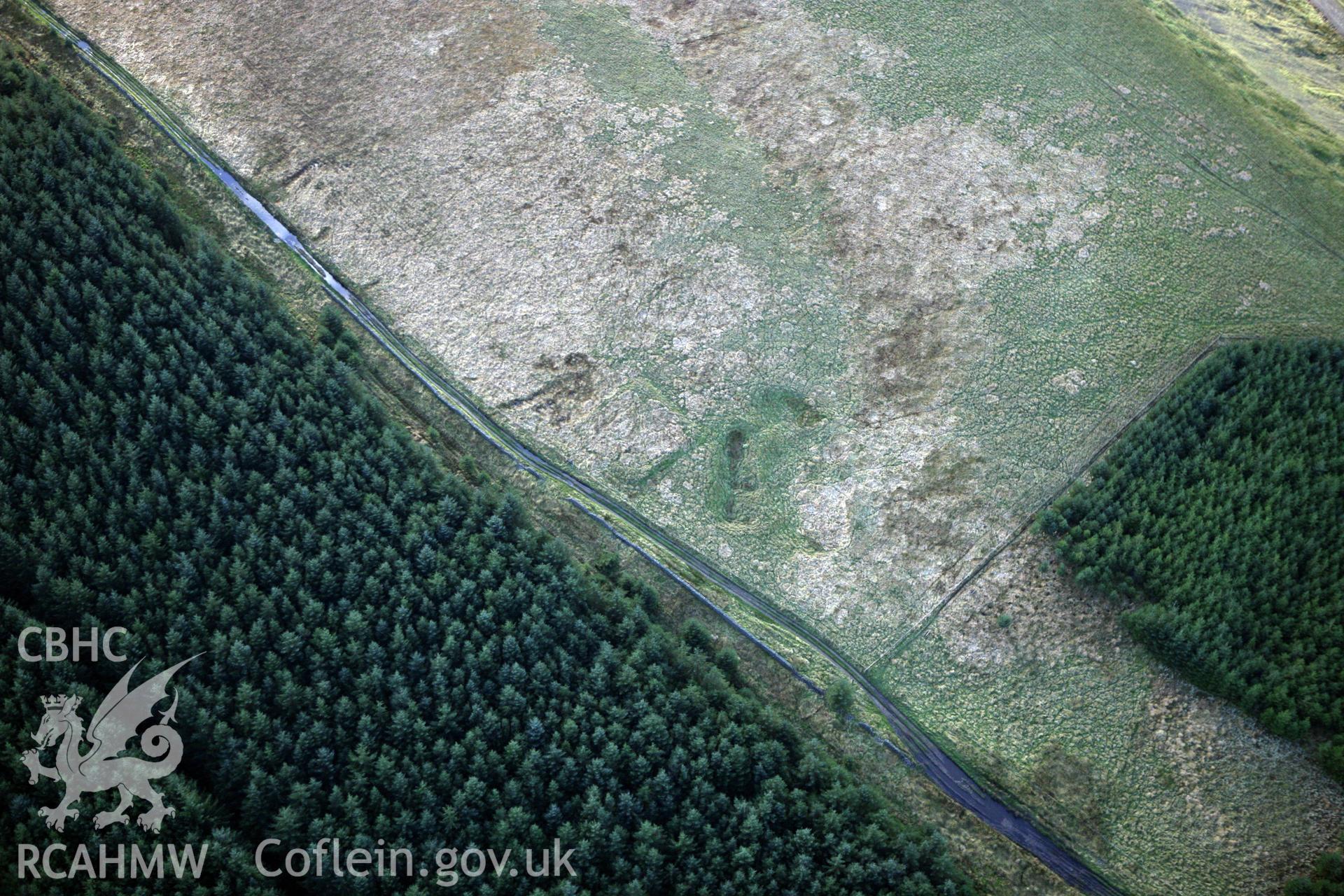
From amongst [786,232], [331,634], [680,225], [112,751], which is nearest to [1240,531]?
[786,232]

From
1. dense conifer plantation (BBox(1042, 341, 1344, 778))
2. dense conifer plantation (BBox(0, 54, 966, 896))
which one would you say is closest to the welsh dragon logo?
dense conifer plantation (BBox(0, 54, 966, 896))

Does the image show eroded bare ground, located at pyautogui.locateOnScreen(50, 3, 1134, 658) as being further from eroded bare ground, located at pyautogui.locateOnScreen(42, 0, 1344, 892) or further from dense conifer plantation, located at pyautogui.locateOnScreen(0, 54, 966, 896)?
dense conifer plantation, located at pyautogui.locateOnScreen(0, 54, 966, 896)

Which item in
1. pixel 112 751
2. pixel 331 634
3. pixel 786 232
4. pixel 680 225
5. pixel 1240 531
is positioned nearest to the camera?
pixel 112 751

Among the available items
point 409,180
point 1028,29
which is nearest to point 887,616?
point 409,180

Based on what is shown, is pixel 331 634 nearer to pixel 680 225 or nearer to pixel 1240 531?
pixel 680 225

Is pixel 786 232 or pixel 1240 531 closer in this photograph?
pixel 1240 531

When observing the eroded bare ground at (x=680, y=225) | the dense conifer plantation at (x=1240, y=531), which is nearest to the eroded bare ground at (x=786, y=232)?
the eroded bare ground at (x=680, y=225)

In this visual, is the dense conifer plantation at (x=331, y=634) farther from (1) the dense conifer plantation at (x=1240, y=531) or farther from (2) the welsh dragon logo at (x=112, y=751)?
(1) the dense conifer plantation at (x=1240, y=531)
